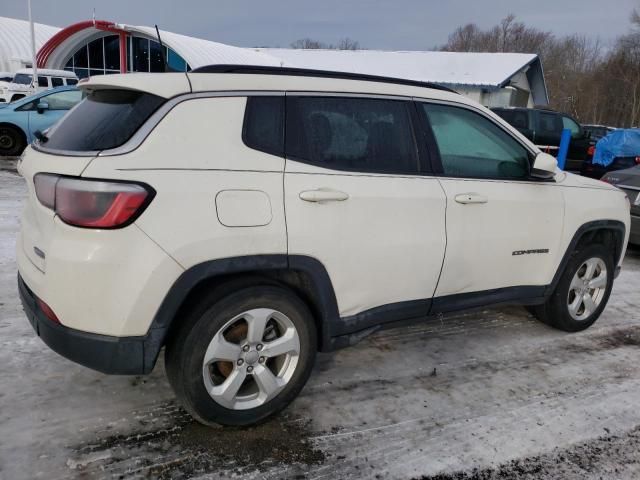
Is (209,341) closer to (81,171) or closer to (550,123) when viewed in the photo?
(81,171)

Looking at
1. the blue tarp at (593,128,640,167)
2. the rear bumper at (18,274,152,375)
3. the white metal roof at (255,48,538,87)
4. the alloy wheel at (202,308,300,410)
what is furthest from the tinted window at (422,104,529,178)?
the white metal roof at (255,48,538,87)

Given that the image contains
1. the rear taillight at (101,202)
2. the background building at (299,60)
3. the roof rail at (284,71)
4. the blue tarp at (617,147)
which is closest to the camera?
the rear taillight at (101,202)

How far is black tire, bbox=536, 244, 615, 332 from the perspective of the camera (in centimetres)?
413

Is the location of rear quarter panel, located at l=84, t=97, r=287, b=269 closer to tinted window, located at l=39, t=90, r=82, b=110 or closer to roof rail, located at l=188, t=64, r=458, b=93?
roof rail, located at l=188, t=64, r=458, b=93

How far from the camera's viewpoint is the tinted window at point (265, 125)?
2.62 metres

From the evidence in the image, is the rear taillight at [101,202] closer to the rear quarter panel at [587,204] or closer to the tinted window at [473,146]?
the tinted window at [473,146]

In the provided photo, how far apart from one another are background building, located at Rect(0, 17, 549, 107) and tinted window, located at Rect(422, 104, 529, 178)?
32490 millimetres

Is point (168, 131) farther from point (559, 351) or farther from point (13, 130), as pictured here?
point (13, 130)

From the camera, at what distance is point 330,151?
9.43ft

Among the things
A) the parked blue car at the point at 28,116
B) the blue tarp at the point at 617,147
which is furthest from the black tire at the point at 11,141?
the blue tarp at the point at 617,147

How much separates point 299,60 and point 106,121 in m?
42.4

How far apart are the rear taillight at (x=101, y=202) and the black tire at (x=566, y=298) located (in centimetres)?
329

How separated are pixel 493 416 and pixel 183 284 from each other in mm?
1924

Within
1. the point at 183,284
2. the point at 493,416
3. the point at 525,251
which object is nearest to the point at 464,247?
the point at 525,251
